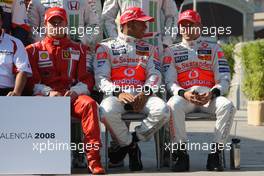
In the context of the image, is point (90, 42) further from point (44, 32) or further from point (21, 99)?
point (21, 99)

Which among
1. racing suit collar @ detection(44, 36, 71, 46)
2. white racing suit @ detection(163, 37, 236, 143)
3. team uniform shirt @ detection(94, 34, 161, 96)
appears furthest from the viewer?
white racing suit @ detection(163, 37, 236, 143)

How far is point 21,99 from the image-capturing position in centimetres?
758

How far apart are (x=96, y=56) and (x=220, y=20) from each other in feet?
88.2

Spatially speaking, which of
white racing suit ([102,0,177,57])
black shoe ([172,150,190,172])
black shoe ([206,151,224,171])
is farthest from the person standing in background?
black shoe ([206,151,224,171])

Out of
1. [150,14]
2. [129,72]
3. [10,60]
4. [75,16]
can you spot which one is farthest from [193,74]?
[10,60]

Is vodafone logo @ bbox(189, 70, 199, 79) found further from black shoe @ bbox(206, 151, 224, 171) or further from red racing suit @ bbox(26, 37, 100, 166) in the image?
red racing suit @ bbox(26, 37, 100, 166)

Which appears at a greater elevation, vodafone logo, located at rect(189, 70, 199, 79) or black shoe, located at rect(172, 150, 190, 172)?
vodafone logo, located at rect(189, 70, 199, 79)

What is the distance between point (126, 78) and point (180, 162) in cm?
110

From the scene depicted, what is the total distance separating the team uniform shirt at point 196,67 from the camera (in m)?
8.86

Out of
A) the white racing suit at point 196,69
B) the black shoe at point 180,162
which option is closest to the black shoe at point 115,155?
the black shoe at point 180,162

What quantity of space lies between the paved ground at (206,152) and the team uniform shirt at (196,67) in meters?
0.96

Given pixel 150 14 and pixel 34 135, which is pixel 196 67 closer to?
pixel 150 14

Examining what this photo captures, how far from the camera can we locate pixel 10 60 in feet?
27.0

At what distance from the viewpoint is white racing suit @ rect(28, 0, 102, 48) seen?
9.15 m
